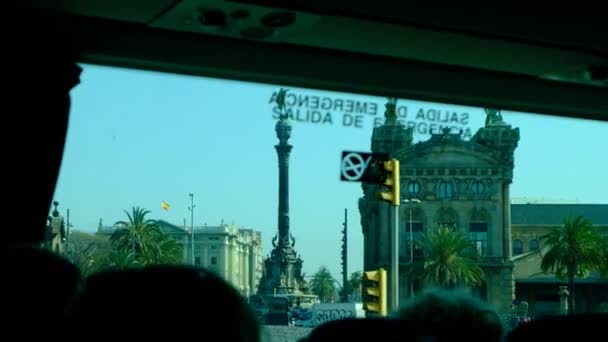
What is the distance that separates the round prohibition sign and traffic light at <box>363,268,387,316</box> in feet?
2.11

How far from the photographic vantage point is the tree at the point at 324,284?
11.3ft

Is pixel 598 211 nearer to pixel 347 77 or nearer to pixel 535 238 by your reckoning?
pixel 535 238

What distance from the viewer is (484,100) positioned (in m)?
3.89

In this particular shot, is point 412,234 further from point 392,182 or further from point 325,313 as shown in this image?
point 325,313

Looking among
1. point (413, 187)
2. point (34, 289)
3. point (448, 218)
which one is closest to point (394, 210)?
point (413, 187)

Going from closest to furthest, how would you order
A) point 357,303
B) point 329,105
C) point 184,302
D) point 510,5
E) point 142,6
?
point 184,302 < point 142,6 < point 510,5 < point 329,105 < point 357,303

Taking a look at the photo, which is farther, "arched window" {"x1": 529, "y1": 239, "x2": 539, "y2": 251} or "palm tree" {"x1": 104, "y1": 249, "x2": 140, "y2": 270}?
"arched window" {"x1": 529, "y1": 239, "x2": 539, "y2": 251}

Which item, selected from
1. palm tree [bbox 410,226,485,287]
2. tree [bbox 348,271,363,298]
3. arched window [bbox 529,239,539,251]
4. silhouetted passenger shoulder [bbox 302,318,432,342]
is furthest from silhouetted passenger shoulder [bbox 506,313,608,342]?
arched window [bbox 529,239,539,251]

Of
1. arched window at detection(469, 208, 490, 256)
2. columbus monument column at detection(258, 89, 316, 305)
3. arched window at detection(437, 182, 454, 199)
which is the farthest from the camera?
arched window at detection(469, 208, 490, 256)

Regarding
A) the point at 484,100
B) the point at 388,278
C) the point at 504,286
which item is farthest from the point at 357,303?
the point at 484,100

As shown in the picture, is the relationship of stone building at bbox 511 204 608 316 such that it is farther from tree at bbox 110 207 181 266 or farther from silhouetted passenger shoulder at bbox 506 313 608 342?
silhouetted passenger shoulder at bbox 506 313 608 342

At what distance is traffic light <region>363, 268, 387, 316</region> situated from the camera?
4.07 metres

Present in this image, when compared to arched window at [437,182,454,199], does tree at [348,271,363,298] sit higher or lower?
lower

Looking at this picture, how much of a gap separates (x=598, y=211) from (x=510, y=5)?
1.23 meters
